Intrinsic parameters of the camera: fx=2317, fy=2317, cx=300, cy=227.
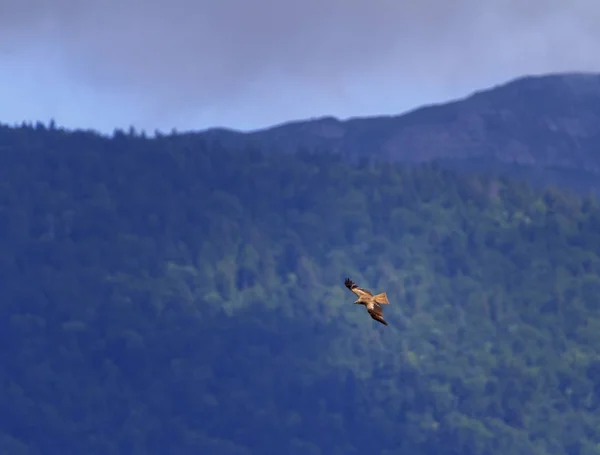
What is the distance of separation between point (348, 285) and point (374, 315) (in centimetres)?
234

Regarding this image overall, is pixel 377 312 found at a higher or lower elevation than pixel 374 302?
lower

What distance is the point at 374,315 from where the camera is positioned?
4816 centimetres

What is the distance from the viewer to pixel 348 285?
50375 millimetres

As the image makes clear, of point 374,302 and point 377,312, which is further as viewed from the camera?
point 374,302
